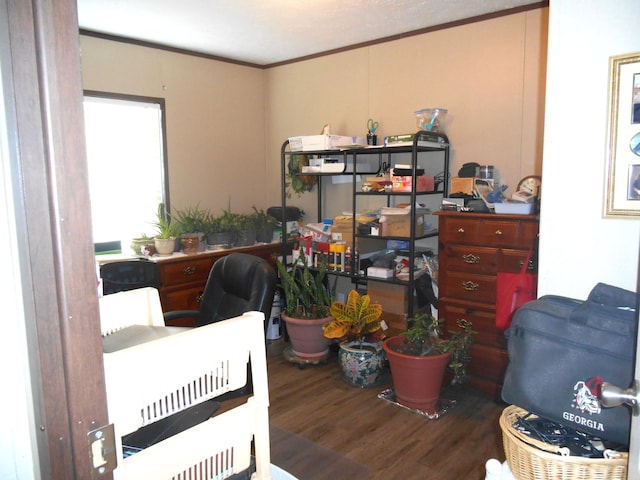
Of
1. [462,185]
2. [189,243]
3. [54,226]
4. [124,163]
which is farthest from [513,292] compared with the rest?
[124,163]

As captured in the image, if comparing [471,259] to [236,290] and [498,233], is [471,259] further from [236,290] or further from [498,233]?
[236,290]

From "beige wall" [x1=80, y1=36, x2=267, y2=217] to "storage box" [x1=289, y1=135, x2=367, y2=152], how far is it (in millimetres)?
885

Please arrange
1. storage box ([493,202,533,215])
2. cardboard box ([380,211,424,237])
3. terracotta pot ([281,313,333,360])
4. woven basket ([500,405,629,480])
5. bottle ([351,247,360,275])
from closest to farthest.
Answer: woven basket ([500,405,629,480])
storage box ([493,202,533,215])
cardboard box ([380,211,424,237])
terracotta pot ([281,313,333,360])
bottle ([351,247,360,275])

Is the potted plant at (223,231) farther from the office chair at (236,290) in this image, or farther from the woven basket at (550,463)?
the woven basket at (550,463)

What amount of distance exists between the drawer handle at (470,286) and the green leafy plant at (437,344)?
214 millimetres

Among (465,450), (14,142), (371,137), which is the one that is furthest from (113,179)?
(14,142)

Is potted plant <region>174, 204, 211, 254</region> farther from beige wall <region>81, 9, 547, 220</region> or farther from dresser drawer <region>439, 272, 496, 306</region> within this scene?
dresser drawer <region>439, 272, 496, 306</region>

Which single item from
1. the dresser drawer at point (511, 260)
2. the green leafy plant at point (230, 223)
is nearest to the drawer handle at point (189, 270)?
the green leafy plant at point (230, 223)

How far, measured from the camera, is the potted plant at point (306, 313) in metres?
3.52

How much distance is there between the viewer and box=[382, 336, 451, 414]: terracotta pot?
280 centimetres

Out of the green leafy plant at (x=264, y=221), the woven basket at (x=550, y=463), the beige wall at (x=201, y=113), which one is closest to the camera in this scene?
the woven basket at (x=550, y=463)

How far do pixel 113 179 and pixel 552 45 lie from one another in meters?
3.31

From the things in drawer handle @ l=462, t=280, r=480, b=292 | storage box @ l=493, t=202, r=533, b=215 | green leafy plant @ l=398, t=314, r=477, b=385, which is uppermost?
storage box @ l=493, t=202, r=533, b=215

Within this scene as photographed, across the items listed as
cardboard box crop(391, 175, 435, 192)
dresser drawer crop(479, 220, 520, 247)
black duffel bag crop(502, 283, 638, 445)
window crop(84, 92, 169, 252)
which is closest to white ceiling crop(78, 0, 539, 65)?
window crop(84, 92, 169, 252)
